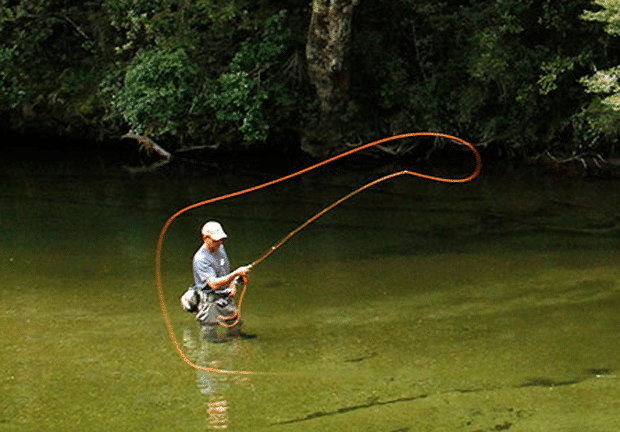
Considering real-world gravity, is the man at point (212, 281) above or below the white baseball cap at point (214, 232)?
below

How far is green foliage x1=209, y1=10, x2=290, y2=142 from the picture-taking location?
16.6 meters

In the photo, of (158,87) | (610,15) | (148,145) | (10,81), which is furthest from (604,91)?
(10,81)

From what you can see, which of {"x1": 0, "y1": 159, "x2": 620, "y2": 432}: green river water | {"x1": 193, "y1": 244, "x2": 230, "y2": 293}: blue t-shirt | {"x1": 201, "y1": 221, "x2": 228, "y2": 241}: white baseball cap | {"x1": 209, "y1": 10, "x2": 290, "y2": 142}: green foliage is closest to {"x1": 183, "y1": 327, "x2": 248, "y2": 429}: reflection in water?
{"x1": 0, "y1": 159, "x2": 620, "y2": 432}: green river water

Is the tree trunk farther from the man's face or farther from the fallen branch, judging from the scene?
the man's face

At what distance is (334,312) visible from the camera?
1055 centimetres

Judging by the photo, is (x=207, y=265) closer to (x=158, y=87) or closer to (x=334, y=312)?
(x=334, y=312)

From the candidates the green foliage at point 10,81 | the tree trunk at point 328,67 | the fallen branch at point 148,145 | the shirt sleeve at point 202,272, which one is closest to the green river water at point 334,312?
the shirt sleeve at point 202,272

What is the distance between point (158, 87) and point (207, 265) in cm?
757

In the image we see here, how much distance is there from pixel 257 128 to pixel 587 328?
26.2 feet

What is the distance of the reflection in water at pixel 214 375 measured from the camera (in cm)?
826

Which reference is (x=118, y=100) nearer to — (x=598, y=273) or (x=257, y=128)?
(x=257, y=128)

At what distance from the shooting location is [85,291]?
11344mm

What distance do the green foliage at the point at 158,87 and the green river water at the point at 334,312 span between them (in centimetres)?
126

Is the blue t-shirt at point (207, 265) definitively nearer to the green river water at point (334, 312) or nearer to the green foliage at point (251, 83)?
the green river water at point (334, 312)
